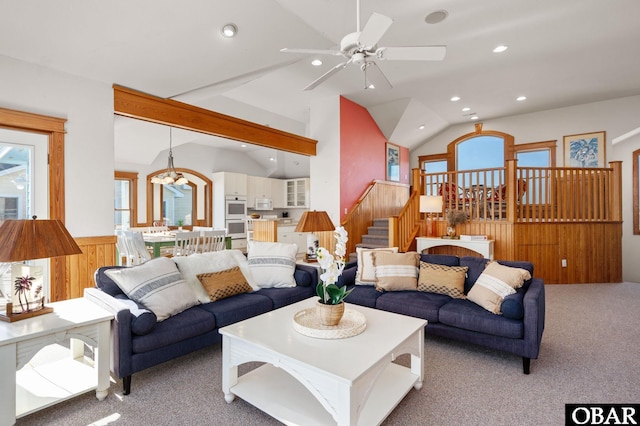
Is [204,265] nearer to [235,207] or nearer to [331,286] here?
[331,286]

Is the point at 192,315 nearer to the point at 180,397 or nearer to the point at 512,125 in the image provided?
the point at 180,397

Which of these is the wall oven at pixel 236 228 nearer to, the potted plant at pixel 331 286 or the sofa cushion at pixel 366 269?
the sofa cushion at pixel 366 269

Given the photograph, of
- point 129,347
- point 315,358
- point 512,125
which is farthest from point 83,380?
point 512,125

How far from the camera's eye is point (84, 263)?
355cm

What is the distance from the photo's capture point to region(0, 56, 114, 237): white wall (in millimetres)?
3135

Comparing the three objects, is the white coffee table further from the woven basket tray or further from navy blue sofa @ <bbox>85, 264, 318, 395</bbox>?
navy blue sofa @ <bbox>85, 264, 318, 395</bbox>

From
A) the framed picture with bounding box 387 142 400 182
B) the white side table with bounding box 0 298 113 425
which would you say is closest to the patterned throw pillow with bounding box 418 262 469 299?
the white side table with bounding box 0 298 113 425

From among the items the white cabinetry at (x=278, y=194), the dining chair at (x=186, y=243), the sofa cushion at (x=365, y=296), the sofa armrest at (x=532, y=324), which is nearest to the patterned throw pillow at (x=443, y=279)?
the sofa cushion at (x=365, y=296)

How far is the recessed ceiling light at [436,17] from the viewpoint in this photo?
3.59 metres

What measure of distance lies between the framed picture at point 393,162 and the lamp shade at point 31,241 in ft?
22.0

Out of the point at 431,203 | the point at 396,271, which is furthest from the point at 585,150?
the point at 396,271

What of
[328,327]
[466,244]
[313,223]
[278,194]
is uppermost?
[278,194]

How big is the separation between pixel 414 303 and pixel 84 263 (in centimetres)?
347

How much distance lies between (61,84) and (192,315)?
2.74 metres
